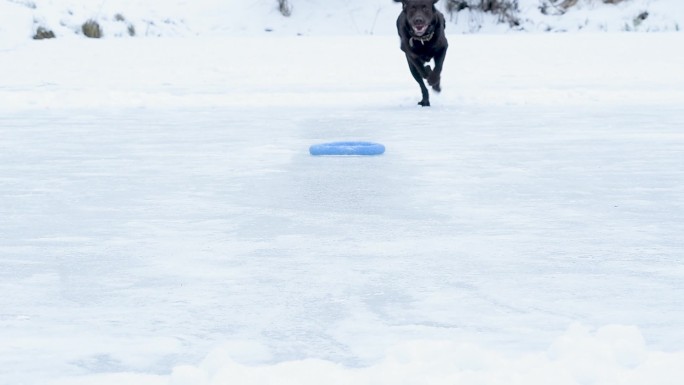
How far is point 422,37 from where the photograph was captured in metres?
8.39

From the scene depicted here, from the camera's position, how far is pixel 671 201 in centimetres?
436

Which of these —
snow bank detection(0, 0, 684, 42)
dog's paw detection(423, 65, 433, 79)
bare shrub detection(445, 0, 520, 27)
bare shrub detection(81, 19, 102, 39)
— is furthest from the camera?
bare shrub detection(445, 0, 520, 27)

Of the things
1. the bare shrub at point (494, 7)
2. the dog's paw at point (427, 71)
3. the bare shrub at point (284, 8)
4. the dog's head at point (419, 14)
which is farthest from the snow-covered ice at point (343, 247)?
the bare shrub at point (284, 8)

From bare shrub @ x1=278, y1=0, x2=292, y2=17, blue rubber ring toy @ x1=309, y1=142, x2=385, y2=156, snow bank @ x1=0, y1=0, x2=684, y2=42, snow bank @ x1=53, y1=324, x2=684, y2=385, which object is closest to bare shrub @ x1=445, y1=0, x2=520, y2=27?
snow bank @ x1=0, y1=0, x2=684, y2=42

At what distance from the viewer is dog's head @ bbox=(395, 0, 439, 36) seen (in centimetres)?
830

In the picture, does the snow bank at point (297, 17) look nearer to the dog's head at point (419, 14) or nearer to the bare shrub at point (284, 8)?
the bare shrub at point (284, 8)

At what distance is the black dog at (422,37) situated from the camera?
27.4 ft

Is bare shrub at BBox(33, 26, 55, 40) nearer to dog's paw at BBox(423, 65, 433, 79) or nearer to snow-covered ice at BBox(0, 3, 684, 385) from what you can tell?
snow-covered ice at BBox(0, 3, 684, 385)

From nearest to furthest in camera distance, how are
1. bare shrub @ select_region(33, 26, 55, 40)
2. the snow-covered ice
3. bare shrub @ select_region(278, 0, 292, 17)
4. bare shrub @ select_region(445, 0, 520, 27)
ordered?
the snow-covered ice, bare shrub @ select_region(33, 26, 55, 40), bare shrub @ select_region(445, 0, 520, 27), bare shrub @ select_region(278, 0, 292, 17)

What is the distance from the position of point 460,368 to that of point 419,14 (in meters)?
6.28

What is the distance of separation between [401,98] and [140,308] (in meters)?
6.95

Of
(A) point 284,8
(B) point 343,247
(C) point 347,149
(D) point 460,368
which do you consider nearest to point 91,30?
(A) point 284,8

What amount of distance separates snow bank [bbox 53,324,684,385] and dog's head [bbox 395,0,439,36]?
6.05 m

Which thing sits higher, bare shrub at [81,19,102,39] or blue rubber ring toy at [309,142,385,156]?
blue rubber ring toy at [309,142,385,156]
